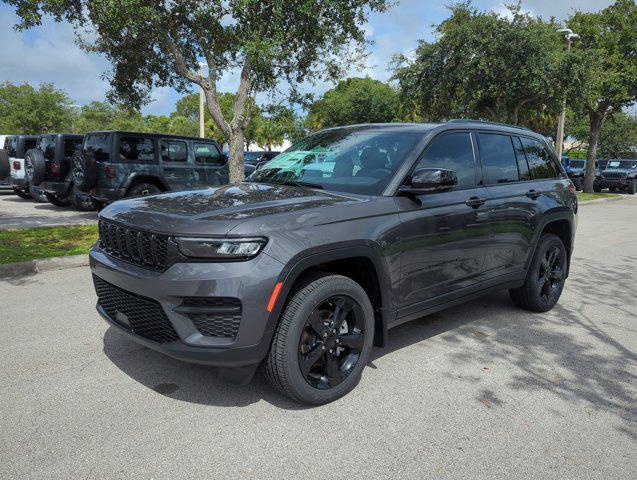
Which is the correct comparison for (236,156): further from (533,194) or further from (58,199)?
(533,194)

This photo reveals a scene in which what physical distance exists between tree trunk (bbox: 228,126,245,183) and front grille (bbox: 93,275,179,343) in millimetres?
9302

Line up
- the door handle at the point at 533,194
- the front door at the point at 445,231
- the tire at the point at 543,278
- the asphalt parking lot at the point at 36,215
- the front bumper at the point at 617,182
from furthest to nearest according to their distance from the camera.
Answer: the front bumper at the point at 617,182, the asphalt parking lot at the point at 36,215, the tire at the point at 543,278, the door handle at the point at 533,194, the front door at the point at 445,231

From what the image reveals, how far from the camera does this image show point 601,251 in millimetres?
9094

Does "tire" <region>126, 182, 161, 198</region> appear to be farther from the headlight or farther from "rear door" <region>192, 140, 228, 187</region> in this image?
the headlight

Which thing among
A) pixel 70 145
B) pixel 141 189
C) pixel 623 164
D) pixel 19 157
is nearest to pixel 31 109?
pixel 19 157

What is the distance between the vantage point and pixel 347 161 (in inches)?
156

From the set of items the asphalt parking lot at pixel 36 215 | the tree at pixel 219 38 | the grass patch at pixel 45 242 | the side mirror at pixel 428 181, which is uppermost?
the tree at pixel 219 38

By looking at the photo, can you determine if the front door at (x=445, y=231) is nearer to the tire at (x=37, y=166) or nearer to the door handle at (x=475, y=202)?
the door handle at (x=475, y=202)

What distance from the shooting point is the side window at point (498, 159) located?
443 cm

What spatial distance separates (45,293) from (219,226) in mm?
3836

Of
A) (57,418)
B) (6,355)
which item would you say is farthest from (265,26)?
(57,418)

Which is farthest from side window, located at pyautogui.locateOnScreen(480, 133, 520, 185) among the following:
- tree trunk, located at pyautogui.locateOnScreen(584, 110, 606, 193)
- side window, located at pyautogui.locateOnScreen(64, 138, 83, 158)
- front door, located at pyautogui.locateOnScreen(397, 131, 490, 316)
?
tree trunk, located at pyautogui.locateOnScreen(584, 110, 606, 193)

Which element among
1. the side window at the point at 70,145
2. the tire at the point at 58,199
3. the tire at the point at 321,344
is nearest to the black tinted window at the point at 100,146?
the side window at the point at 70,145

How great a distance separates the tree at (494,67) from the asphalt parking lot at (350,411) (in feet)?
47.4
